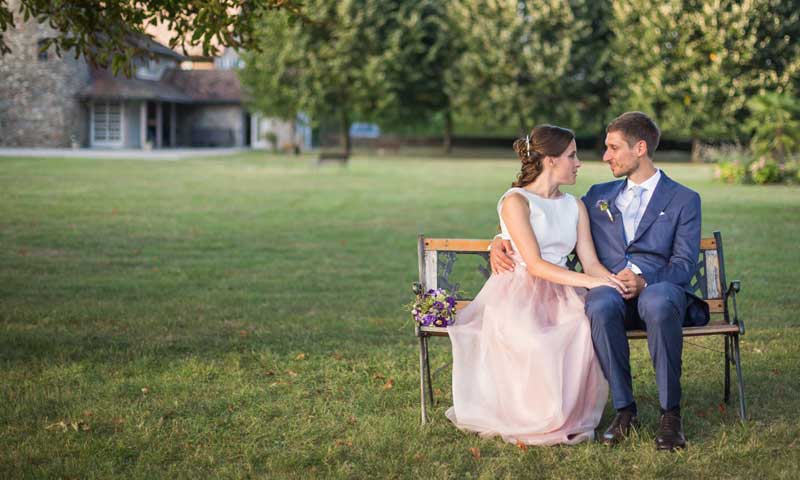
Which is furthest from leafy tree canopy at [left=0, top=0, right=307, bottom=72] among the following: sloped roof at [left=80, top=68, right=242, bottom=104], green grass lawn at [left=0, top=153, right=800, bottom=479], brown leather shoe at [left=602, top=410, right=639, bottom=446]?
sloped roof at [left=80, top=68, right=242, bottom=104]

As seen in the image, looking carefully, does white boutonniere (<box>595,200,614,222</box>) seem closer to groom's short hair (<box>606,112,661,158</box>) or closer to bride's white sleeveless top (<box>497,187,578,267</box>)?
bride's white sleeveless top (<box>497,187,578,267</box>)

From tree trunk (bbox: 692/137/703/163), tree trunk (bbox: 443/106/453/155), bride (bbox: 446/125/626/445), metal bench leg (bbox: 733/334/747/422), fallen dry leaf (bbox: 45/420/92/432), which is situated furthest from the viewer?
tree trunk (bbox: 443/106/453/155)

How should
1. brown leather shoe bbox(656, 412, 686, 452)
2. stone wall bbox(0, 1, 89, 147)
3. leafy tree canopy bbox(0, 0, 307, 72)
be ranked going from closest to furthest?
brown leather shoe bbox(656, 412, 686, 452) → leafy tree canopy bbox(0, 0, 307, 72) → stone wall bbox(0, 1, 89, 147)

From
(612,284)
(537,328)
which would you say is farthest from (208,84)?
(537,328)

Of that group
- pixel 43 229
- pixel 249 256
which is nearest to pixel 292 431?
pixel 249 256

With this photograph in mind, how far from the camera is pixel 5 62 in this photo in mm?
48219

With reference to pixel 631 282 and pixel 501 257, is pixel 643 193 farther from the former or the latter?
pixel 501 257

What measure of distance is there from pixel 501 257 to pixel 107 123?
5032 cm

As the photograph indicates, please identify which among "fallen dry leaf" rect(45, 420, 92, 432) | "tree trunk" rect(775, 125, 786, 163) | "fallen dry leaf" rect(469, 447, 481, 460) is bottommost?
"fallen dry leaf" rect(469, 447, 481, 460)

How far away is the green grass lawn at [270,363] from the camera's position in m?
4.60

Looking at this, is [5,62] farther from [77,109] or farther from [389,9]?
[389,9]

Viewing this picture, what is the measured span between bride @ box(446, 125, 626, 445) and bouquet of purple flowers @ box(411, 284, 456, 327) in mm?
66

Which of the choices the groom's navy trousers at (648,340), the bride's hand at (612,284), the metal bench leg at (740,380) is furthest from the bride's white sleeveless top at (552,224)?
the metal bench leg at (740,380)

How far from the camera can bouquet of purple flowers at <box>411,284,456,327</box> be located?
17.5 feet
